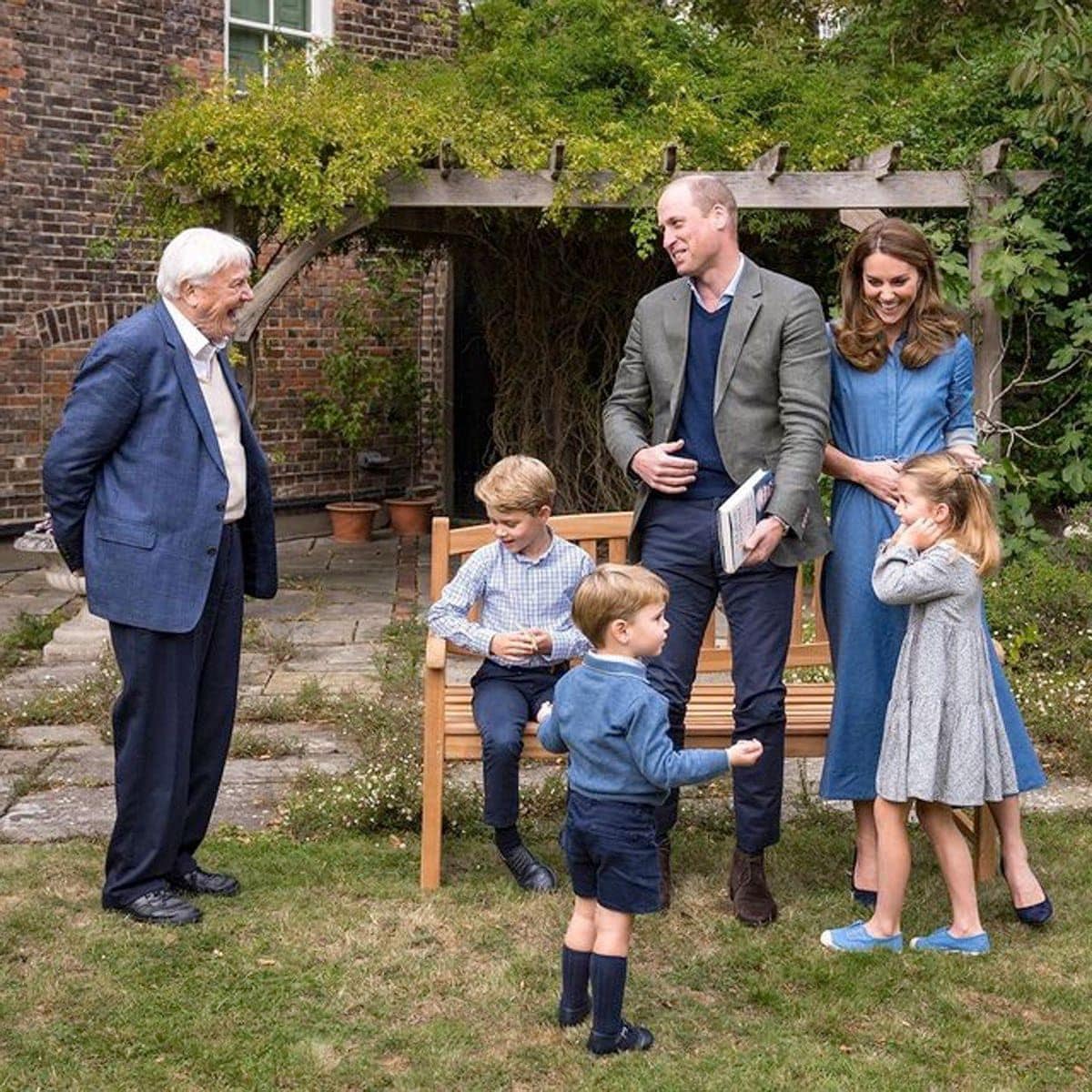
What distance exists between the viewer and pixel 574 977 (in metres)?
3.78

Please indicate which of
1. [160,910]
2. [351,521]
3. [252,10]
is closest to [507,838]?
[160,910]

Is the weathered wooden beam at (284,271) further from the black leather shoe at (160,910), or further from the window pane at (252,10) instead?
the black leather shoe at (160,910)

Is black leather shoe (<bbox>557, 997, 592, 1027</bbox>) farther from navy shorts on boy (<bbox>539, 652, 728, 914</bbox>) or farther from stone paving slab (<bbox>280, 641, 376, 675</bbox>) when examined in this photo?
stone paving slab (<bbox>280, 641, 376, 675</bbox>)

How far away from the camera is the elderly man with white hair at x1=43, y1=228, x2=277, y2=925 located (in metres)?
4.34

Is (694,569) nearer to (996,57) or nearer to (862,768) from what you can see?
(862,768)

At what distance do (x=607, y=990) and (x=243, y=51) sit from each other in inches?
413

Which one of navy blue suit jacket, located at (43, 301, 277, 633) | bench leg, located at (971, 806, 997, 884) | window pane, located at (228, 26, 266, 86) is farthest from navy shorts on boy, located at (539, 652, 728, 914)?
window pane, located at (228, 26, 266, 86)

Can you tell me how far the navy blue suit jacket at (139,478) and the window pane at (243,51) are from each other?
875 centimetres

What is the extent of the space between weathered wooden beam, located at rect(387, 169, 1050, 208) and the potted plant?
3.95 meters

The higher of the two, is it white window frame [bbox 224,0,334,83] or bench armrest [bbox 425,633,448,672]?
white window frame [bbox 224,0,334,83]

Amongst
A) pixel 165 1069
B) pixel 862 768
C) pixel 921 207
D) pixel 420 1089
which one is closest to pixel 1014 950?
pixel 862 768

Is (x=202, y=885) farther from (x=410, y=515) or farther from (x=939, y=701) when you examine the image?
(x=410, y=515)

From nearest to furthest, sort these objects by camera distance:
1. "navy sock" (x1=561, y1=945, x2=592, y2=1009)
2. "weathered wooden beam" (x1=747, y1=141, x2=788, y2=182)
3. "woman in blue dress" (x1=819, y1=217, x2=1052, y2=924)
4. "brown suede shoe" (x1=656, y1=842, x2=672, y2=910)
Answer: "navy sock" (x1=561, y1=945, x2=592, y2=1009), "woman in blue dress" (x1=819, y1=217, x2=1052, y2=924), "brown suede shoe" (x1=656, y1=842, x2=672, y2=910), "weathered wooden beam" (x1=747, y1=141, x2=788, y2=182)

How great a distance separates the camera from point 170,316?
443cm
